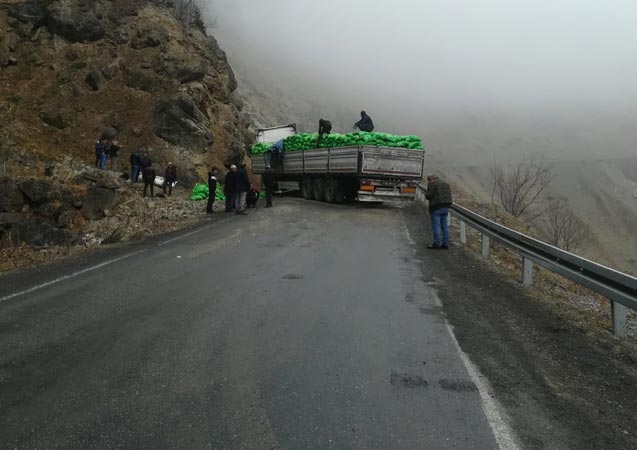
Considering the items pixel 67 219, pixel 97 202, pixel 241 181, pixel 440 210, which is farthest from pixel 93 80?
pixel 440 210

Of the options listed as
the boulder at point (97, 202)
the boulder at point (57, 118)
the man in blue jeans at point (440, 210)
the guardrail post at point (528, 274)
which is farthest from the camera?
the boulder at point (57, 118)

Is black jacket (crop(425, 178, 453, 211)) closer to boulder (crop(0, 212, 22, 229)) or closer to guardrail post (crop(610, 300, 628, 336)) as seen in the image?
guardrail post (crop(610, 300, 628, 336))

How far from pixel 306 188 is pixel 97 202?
8095mm

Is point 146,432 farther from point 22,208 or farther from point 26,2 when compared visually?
point 26,2

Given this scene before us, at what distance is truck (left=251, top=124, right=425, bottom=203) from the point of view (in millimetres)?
17188

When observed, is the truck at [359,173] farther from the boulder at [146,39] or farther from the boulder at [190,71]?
the boulder at [146,39]

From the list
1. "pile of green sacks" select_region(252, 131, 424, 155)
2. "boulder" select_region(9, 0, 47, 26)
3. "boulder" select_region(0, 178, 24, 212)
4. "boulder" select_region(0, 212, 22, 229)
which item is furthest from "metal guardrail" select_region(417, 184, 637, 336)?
"boulder" select_region(9, 0, 47, 26)

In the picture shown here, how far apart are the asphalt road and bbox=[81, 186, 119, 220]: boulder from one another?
780cm

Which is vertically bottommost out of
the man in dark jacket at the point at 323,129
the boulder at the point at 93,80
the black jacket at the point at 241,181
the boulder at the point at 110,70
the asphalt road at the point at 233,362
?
the asphalt road at the point at 233,362

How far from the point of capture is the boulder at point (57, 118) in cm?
2478

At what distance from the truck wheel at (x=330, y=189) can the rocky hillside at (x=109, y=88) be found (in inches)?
352

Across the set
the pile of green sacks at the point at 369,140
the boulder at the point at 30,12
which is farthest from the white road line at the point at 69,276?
the boulder at the point at 30,12

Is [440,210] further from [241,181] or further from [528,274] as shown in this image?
[241,181]

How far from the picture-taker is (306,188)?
2072 cm
